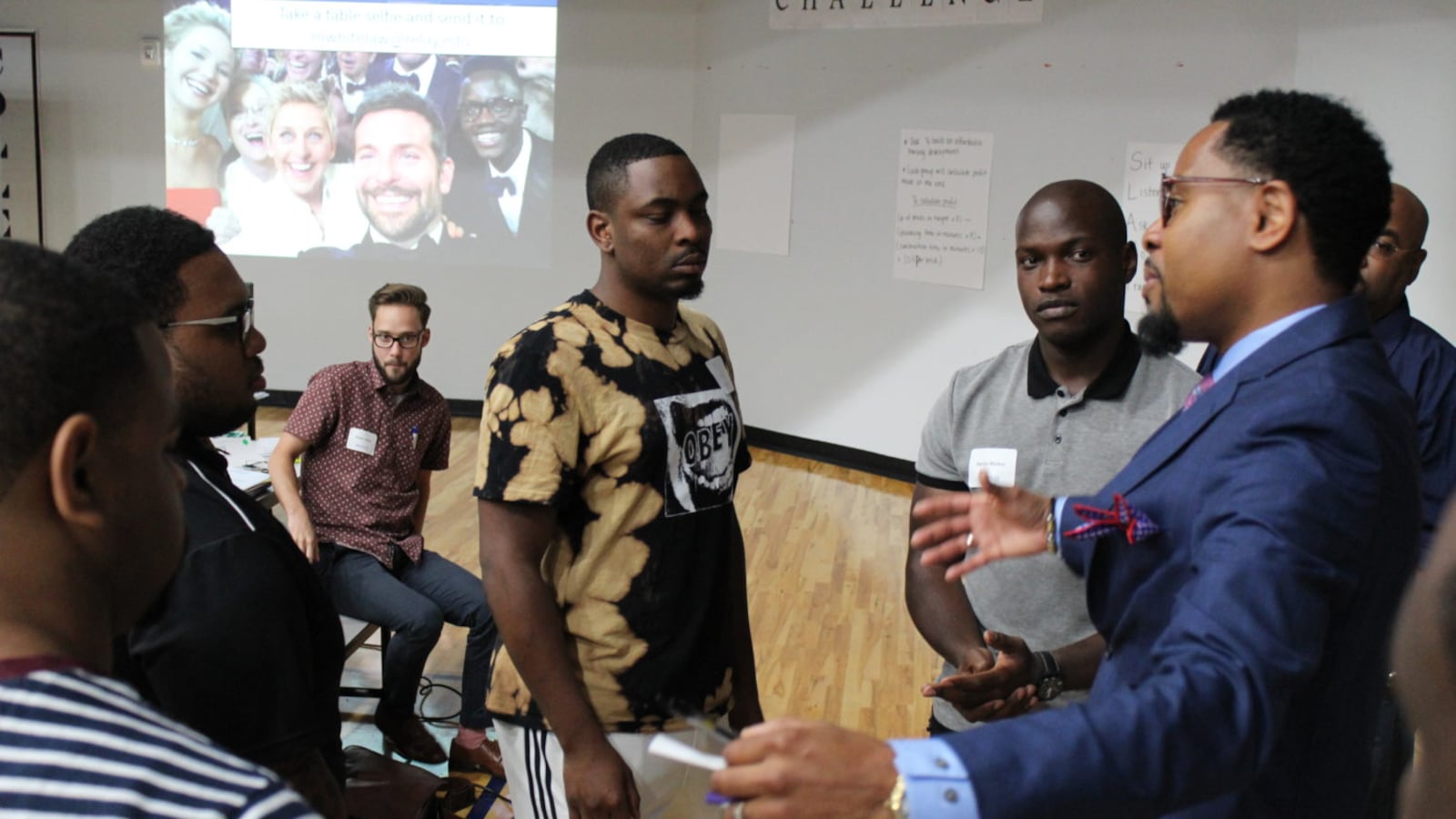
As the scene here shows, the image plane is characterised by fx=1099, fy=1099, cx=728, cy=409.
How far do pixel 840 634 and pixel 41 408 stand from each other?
12.6 feet

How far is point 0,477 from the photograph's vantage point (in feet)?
2.40

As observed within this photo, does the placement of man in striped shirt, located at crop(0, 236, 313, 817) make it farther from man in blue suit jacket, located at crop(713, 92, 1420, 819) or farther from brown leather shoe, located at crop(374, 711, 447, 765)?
brown leather shoe, located at crop(374, 711, 447, 765)

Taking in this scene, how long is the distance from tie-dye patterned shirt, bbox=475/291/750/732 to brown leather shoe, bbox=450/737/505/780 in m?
1.47

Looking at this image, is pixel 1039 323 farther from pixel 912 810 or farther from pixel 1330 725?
pixel 912 810

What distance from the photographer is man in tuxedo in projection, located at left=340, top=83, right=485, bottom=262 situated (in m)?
7.30

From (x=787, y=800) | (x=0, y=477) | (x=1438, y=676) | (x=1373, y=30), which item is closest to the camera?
(x=1438, y=676)

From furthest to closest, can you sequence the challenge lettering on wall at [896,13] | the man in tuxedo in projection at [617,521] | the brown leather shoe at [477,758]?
the challenge lettering on wall at [896,13] < the brown leather shoe at [477,758] < the man in tuxedo in projection at [617,521]

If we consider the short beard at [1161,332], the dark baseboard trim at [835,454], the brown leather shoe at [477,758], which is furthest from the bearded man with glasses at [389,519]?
the dark baseboard trim at [835,454]

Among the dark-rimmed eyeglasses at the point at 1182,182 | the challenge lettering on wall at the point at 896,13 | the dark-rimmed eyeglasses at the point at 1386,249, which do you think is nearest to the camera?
the dark-rimmed eyeglasses at the point at 1182,182

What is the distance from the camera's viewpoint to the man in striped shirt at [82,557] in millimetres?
684

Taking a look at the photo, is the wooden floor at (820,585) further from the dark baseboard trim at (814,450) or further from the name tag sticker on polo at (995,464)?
the name tag sticker on polo at (995,464)

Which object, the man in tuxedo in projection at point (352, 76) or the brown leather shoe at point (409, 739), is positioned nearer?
the brown leather shoe at point (409, 739)

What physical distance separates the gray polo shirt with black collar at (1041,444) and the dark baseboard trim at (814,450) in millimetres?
4533

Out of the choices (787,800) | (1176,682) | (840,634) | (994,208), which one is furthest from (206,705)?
(994,208)
